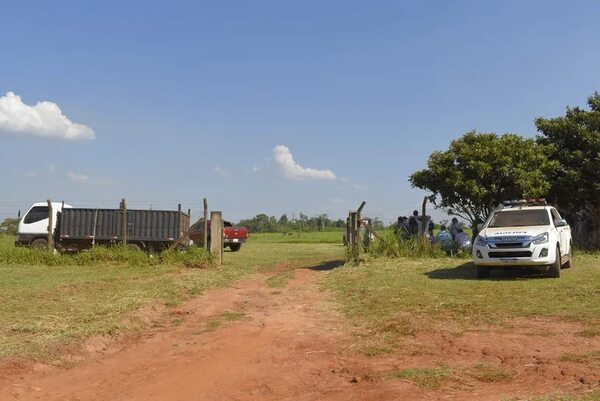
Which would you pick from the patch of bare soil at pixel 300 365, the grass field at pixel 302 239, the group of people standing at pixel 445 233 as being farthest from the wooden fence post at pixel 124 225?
the grass field at pixel 302 239

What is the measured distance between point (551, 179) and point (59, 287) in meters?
15.2

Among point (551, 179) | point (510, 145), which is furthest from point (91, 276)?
point (551, 179)

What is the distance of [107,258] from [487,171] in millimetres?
12145

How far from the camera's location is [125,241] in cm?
1873

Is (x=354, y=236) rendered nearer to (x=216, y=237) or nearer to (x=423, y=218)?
(x=423, y=218)

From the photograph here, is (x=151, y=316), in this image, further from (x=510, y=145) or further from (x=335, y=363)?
(x=510, y=145)

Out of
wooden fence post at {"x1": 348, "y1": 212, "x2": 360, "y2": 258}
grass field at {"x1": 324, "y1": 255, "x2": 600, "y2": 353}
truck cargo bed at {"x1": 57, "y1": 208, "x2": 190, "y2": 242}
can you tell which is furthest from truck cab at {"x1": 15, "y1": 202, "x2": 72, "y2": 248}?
grass field at {"x1": 324, "y1": 255, "x2": 600, "y2": 353}

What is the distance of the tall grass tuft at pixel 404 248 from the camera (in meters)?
17.6

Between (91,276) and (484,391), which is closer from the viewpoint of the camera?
(484,391)

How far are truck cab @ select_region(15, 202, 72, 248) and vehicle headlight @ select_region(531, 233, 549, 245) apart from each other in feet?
54.8

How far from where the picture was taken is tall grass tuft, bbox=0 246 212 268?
55.7 feet

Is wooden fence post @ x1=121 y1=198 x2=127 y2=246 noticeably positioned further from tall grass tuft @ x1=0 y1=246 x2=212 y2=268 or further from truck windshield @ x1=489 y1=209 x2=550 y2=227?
truck windshield @ x1=489 y1=209 x2=550 y2=227

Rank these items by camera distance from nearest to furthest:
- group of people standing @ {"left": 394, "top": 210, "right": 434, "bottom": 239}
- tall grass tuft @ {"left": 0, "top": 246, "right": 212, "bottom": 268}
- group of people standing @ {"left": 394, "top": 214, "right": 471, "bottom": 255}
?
tall grass tuft @ {"left": 0, "top": 246, "right": 212, "bottom": 268} < group of people standing @ {"left": 394, "top": 214, "right": 471, "bottom": 255} < group of people standing @ {"left": 394, "top": 210, "right": 434, "bottom": 239}

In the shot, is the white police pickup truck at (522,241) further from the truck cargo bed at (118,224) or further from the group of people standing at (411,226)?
the truck cargo bed at (118,224)
